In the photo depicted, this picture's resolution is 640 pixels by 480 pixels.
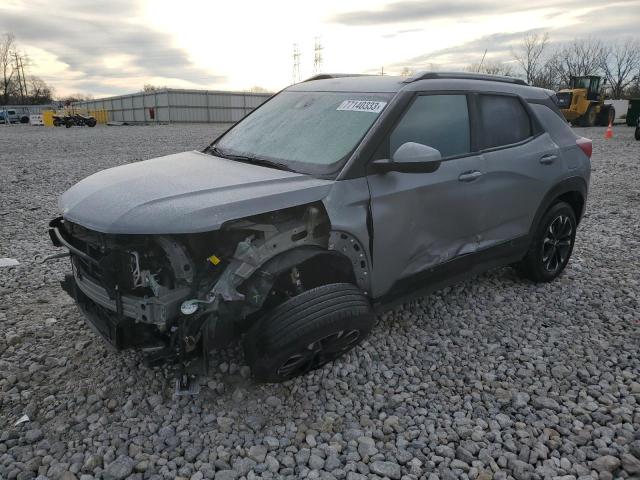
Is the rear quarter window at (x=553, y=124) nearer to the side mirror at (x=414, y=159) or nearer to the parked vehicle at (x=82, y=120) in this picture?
the side mirror at (x=414, y=159)

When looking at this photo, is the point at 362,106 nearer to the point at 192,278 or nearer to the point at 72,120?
the point at 192,278

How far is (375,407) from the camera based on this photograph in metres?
2.93

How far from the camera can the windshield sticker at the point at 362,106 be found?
3.32 m

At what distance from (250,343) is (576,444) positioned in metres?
1.79

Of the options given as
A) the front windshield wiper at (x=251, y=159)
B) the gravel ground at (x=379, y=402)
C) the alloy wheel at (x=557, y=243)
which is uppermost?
the front windshield wiper at (x=251, y=159)

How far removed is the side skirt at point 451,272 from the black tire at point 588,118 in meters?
25.2

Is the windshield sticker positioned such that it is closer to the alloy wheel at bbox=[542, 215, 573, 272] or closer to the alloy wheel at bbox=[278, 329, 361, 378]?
the alloy wheel at bbox=[278, 329, 361, 378]

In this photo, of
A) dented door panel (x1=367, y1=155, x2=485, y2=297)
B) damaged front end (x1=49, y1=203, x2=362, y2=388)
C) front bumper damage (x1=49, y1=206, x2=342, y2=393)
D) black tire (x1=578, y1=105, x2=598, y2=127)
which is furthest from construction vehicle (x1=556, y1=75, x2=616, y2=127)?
front bumper damage (x1=49, y1=206, x2=342, y2=393)

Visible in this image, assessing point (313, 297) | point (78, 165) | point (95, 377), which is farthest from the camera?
point (78, 165)

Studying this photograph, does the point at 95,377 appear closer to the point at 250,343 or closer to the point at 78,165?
the point at 250,343

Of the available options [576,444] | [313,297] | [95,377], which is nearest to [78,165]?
[95,377]

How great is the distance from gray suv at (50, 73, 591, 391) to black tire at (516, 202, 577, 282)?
10.7 inches

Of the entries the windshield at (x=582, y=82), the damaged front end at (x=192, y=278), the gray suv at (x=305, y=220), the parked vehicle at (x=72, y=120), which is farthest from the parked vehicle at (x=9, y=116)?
the damaged front end at (x=192, y=278)

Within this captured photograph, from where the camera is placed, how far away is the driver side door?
10.4ft
